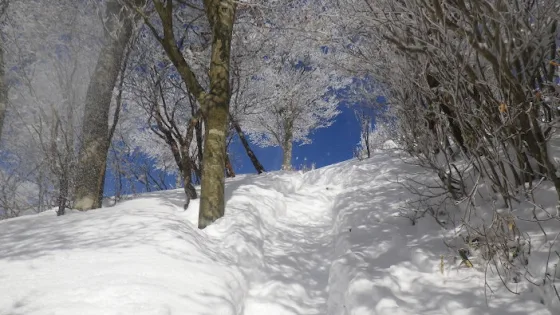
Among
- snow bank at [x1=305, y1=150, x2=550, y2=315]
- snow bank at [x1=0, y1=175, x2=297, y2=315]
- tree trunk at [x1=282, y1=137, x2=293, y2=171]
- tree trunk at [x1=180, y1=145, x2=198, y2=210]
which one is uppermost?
tree trunk at [x1=282, y1=137, x2=293, y2=171]

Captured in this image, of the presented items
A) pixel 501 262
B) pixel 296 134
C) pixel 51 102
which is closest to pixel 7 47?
pixel 51 102

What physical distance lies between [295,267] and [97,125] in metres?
3.84

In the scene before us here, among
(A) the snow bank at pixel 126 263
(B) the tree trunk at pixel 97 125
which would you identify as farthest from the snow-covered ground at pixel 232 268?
(B) the tree trunk at pixel 97 125

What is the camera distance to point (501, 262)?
2312 millimetres

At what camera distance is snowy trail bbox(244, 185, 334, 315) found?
2.90m

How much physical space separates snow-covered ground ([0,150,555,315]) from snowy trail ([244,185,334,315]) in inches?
0.7

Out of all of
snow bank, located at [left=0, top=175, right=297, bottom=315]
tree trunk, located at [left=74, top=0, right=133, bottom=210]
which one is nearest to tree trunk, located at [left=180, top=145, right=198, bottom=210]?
snow bank, located at [left=0, top=175, right=297, bottom=315]

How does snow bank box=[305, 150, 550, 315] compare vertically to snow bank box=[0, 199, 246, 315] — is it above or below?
below

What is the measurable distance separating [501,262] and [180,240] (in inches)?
115

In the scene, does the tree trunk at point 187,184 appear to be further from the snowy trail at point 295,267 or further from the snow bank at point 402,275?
the snow bank at point 402,275

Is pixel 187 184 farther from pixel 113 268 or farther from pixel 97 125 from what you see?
pixel 113 268

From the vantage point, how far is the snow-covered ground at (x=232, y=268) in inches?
83.7

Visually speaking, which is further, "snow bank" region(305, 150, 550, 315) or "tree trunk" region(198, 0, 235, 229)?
"tree trunk" region(198, 0, 235, 229)

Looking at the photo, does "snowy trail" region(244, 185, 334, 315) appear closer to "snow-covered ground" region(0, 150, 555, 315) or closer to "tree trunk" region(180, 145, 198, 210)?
"snow-covered ground" region(0, 150, 555, 315)
